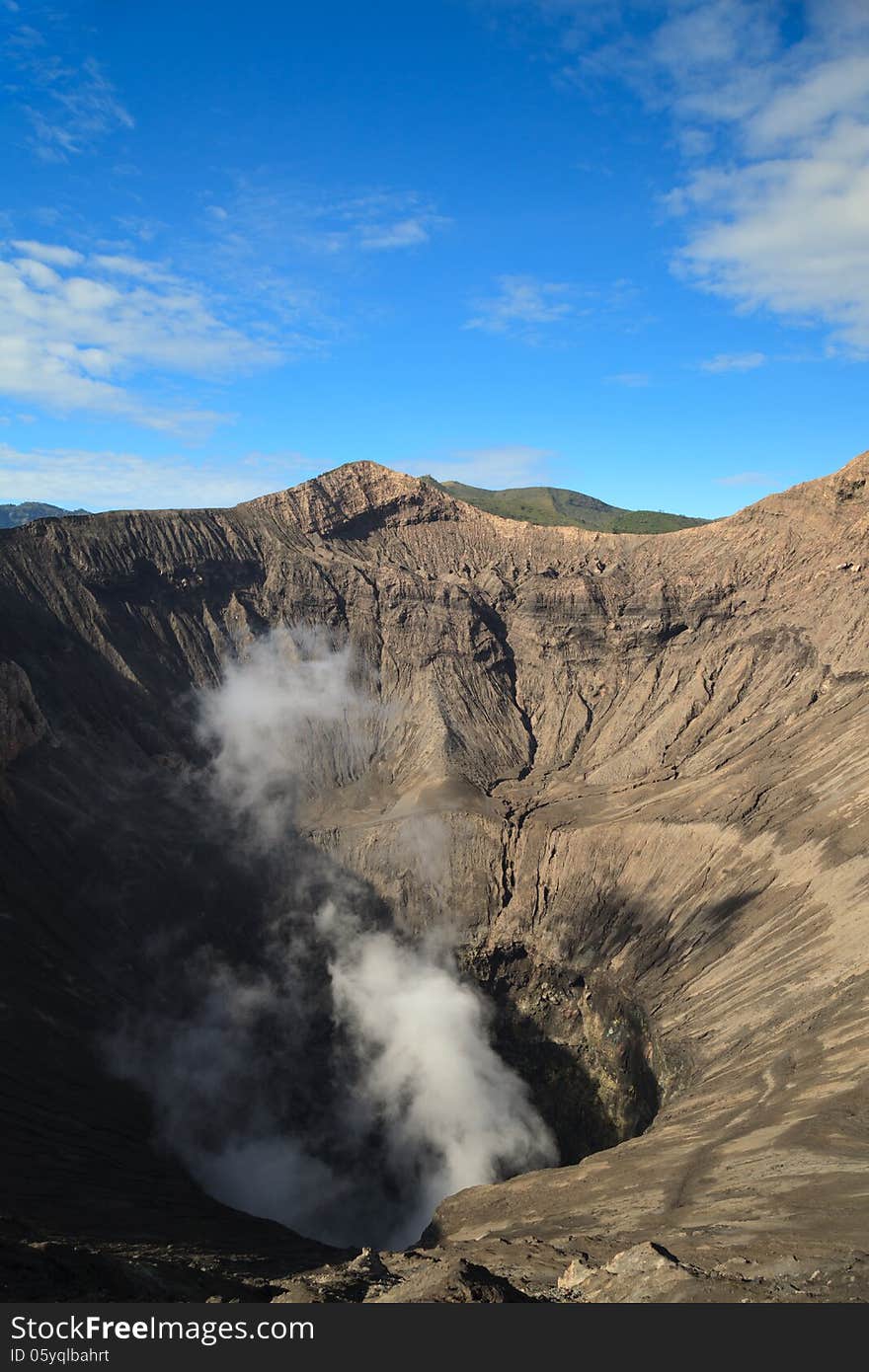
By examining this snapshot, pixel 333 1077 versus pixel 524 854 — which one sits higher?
pixel 524 854

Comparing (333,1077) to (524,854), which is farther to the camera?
(524,854)

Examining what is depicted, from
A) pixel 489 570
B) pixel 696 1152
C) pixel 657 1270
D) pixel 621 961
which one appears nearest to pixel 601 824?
pixel 621 961

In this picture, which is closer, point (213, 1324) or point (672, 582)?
point (213, 1324)

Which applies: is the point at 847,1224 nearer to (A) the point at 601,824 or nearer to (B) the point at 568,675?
(A) the point at 601,824

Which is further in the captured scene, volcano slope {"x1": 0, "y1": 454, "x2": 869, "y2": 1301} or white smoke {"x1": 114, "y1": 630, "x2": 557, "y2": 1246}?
white smoke {"x1": 114, "y1": 630, "x2": 557, "y2": 1246}

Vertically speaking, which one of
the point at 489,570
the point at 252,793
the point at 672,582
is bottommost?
the point at 252,793
